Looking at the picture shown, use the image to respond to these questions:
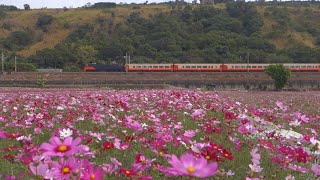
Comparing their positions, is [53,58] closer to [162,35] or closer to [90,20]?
[162,35]

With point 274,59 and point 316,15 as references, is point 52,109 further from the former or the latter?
point 316,15

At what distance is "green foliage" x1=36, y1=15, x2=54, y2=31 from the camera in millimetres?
86831

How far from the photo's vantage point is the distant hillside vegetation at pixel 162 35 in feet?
218

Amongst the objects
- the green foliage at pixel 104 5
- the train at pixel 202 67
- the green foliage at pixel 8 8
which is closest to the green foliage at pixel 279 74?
the train at pixel 202 67

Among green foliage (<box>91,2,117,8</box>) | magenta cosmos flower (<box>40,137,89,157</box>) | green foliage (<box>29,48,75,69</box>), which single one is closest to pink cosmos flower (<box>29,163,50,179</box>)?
magenta cosmos flower (<box>40,137,89,157</box>)

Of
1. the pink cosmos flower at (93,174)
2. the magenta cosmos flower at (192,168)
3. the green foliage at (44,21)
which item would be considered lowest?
the pink cosmos flower at (93,174)

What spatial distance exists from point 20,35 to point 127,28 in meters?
18.3

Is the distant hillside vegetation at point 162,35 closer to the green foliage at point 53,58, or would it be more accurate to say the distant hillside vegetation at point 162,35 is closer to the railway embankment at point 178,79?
the green foliage at point 53,58

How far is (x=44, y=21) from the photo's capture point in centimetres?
8794

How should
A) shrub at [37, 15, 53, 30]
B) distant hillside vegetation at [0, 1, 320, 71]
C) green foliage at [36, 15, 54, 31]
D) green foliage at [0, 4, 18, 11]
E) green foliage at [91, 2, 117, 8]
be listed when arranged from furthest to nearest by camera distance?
green foliage at [0, 4, 18, 11] < green foliage at [91, 2, 117, 8] < shrub at [37, 15, 53, 30] < green foliage at [36, 15, 54, 31] < distant hillside vegetation at [0, 1, 320, 71]

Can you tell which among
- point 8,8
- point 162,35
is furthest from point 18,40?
point 8,8

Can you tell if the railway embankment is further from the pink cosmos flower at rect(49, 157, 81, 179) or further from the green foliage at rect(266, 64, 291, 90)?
the pink cosmos flower at rect(49, 157, 81, 179)

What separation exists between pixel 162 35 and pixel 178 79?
3104 cm

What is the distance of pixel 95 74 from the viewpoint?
4284cm
